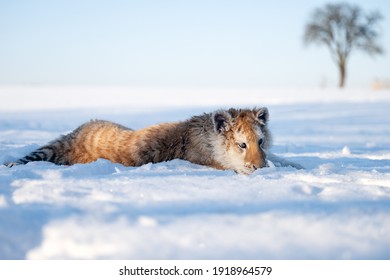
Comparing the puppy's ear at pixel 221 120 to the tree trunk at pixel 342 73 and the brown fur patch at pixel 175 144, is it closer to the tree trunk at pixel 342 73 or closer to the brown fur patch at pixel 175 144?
the brown fur patch at pixel 175 144

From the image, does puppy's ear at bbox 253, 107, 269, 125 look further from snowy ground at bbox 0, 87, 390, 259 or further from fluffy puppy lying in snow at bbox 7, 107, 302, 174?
snowy ground at bbox 0, 87, 390, 259

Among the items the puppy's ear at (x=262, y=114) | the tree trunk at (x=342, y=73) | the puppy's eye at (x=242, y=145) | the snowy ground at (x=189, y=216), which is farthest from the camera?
the tree trunk at (x=342, y=73)

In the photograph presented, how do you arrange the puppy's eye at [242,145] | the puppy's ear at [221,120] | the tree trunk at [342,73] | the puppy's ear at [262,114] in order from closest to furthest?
1. the puppy's eye at [242,145]
2. the puppy's ear at [221,120]
3. the puppy's ear at [262,114]
4. the tree trunk at [342,73]

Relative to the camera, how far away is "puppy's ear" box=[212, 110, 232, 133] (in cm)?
568

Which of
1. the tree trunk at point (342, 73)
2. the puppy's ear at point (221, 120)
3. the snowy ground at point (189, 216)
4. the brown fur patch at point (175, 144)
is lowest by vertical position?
the snowy ground at point (189, 216)

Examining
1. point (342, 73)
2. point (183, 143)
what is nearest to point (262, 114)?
point (183, 143)

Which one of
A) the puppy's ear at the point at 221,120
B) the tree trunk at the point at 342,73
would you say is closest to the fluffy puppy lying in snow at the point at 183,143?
the puppy's ear at the point at 221,120

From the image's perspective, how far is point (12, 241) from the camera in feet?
9.32

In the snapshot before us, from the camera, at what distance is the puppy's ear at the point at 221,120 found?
5.68 metres

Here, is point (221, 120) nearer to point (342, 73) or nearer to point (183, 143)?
point (183, 143)

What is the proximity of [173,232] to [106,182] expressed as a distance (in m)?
1.37

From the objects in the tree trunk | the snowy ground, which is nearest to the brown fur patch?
the snowy ground

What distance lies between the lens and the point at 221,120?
5.74 metres

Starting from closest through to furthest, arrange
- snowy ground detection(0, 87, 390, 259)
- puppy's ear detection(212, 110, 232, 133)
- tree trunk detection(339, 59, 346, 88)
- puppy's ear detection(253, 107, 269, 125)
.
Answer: snowy ground detection(0, 87, 390, 259) < puppy's ear detection(212, 110, 232, 133) < puppy's ear detection(253, 107, 269, 125) < tree trunk detection(339, 59, 346, 88)
